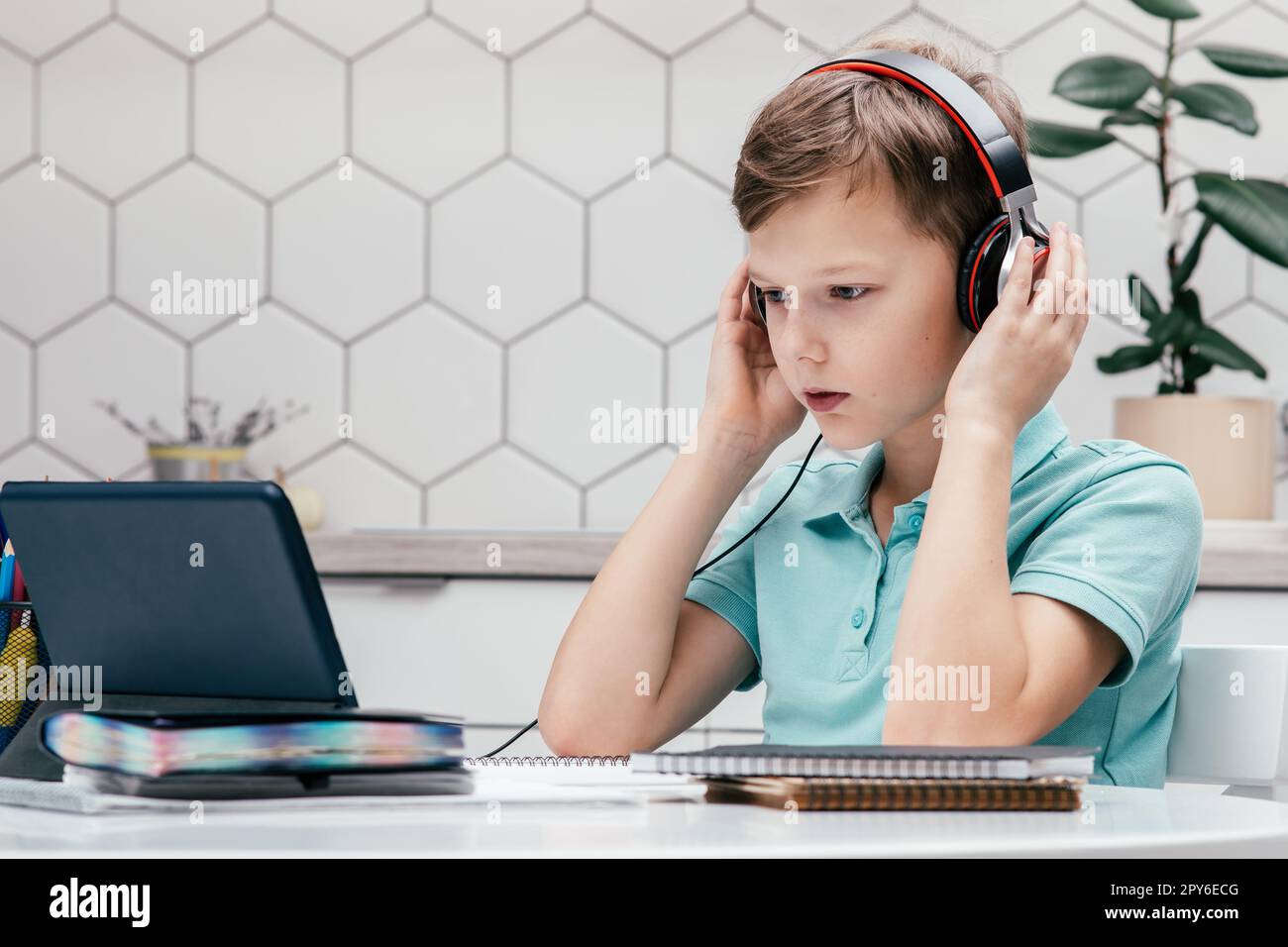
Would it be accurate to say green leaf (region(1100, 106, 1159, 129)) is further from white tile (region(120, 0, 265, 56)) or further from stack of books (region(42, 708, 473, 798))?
stack of books (region(42, 708, 473, 798))

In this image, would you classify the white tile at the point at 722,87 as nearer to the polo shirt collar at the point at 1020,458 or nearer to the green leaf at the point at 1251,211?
the green leaf at the point at 1251,211

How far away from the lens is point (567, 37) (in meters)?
2.13

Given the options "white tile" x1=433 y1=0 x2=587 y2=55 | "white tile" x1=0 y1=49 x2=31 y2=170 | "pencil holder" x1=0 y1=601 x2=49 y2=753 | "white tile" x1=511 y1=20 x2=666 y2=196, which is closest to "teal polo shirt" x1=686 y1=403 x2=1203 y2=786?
"pencil holder" x1=0 y1=601 x2=49 y2=753

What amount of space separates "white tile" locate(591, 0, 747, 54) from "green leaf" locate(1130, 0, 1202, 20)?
0.61m

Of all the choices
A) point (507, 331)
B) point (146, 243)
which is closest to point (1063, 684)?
point (507, 331)

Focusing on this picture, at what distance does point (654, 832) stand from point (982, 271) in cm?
57

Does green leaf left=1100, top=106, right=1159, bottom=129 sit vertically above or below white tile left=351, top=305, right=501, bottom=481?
above

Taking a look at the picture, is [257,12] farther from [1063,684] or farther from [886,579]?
[1063,684]

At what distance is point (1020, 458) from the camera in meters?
1.02

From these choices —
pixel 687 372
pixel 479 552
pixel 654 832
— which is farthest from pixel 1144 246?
Answer: pixel 654 832

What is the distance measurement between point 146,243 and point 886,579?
5.01ft

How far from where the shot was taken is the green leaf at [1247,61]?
5.63ft

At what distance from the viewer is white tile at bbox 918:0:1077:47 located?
209 centimetres

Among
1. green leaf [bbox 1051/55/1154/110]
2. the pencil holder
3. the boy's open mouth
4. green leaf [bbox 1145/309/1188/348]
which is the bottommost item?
the pencil holder
